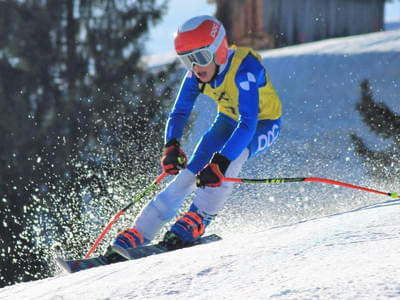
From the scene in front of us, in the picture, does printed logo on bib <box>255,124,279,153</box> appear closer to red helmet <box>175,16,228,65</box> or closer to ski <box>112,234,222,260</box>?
red helmet <box>175,16,228,65</box>

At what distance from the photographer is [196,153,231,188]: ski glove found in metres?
3.93

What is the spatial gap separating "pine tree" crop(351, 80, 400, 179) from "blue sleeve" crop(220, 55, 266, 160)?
13.2ft

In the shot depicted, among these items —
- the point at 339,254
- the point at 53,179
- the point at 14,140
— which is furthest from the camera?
the point at 14,140

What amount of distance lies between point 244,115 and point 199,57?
0.55 m

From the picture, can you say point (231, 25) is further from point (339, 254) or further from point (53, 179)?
point (339, 254)

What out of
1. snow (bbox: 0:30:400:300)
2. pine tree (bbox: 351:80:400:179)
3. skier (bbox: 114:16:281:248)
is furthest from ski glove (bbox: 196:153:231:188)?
pine tree (bbox: 351:80:400:179)

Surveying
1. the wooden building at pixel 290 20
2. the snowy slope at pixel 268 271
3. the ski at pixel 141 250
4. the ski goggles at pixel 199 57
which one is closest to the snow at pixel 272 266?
the snowy slope at pixel 268 271

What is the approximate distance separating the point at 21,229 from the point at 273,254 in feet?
28.1

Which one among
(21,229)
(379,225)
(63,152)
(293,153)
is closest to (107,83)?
(63,152)

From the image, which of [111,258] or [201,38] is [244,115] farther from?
[111,258]

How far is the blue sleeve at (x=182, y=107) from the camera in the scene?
4.48 m

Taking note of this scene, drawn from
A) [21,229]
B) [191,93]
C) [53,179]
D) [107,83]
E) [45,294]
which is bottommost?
[21,229]

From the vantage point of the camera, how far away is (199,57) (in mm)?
4086

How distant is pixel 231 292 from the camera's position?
2232 mm
